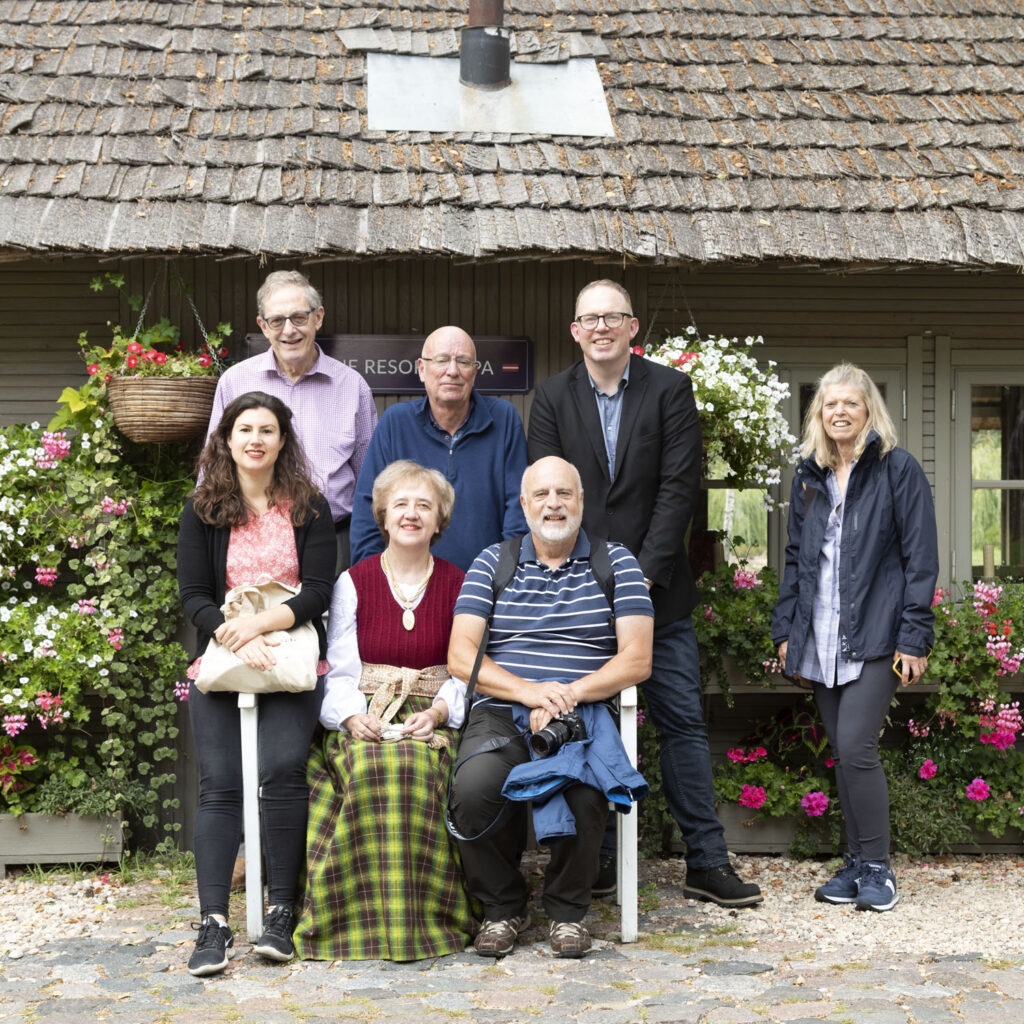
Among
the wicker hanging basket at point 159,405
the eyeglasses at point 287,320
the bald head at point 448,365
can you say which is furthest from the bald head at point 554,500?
the wicker hanging basket at point 159,405

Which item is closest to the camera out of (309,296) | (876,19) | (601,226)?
(309,296)

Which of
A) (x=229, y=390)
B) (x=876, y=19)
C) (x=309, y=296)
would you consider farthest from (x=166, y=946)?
(x=876, y=19)

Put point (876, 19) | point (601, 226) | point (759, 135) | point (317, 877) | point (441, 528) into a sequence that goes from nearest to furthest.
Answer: point (317, 877)
point (441, 528)
point (601, 226)
point (759, 135)
point (876, 19)

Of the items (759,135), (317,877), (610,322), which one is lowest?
(317,877)

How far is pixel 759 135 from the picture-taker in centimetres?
626

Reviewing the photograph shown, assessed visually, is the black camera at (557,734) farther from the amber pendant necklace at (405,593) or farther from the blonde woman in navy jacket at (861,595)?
the blonde woman in navy jacket at (861,595)

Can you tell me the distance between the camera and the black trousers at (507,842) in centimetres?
439

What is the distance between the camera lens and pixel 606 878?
17.0 feet

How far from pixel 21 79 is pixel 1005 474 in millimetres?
5394

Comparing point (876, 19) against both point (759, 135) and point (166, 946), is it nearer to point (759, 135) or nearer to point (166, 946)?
point (759, 135)

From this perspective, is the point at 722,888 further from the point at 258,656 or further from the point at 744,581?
the point at 258,656

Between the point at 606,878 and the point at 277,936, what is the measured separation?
1.47m

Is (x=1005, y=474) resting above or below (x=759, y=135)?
below

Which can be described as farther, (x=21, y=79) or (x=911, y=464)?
(x=21, y=79)
